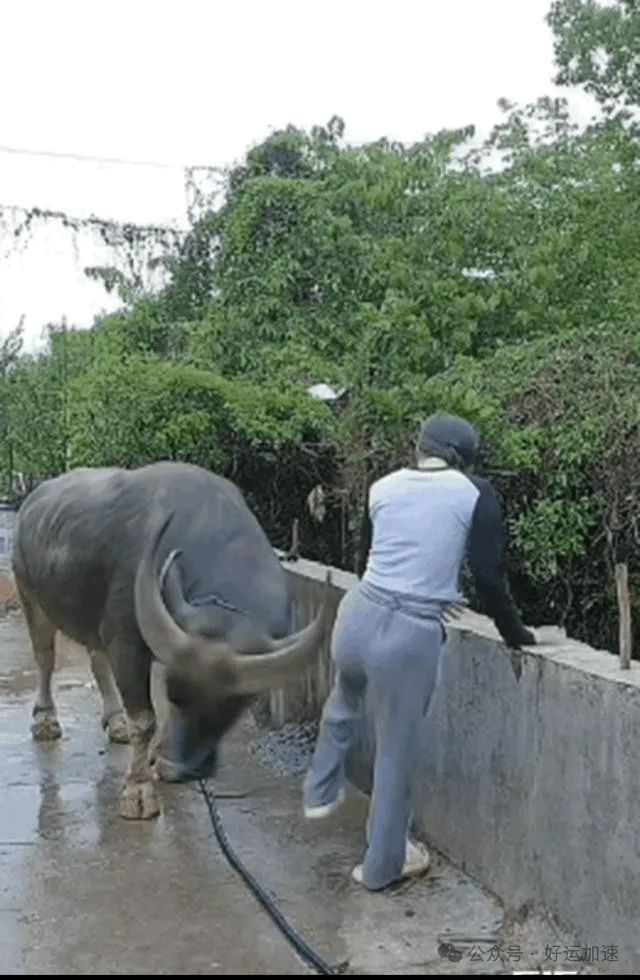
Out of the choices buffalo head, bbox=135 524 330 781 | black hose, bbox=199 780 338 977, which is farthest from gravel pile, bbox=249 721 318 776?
buffalo head, bbox=135 524 330 781

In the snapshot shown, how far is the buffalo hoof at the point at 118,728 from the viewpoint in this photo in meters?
7.90

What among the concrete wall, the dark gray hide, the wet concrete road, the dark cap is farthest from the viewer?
the dark gray hide

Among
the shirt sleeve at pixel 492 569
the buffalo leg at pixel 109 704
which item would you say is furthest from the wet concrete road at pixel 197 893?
the shirt sleeve at pixel 492 569

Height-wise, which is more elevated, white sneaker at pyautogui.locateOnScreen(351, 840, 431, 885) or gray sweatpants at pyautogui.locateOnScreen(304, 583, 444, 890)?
gray sweatpants at pyautogui.locateOnScreen(304, 583, 444, 890)

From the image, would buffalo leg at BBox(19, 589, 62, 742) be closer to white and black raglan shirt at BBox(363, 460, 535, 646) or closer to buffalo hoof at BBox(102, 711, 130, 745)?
buffalo hoof at BBox(102, 711, 130, 745)

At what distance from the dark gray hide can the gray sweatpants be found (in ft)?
2.07

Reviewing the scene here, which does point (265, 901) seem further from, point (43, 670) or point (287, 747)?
point (43, 670)

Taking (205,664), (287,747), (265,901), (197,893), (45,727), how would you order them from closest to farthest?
(265,901) → (197,893) → (205,664) → (287,747) → (45,727)

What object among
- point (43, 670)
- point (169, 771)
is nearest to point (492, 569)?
point (169, 771)

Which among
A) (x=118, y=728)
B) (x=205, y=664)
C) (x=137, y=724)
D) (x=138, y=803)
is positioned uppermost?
(x=205, y=664)

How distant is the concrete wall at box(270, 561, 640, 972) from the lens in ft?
13.7

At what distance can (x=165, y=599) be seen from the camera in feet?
19.2

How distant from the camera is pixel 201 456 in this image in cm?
1048

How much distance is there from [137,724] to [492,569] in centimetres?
233
